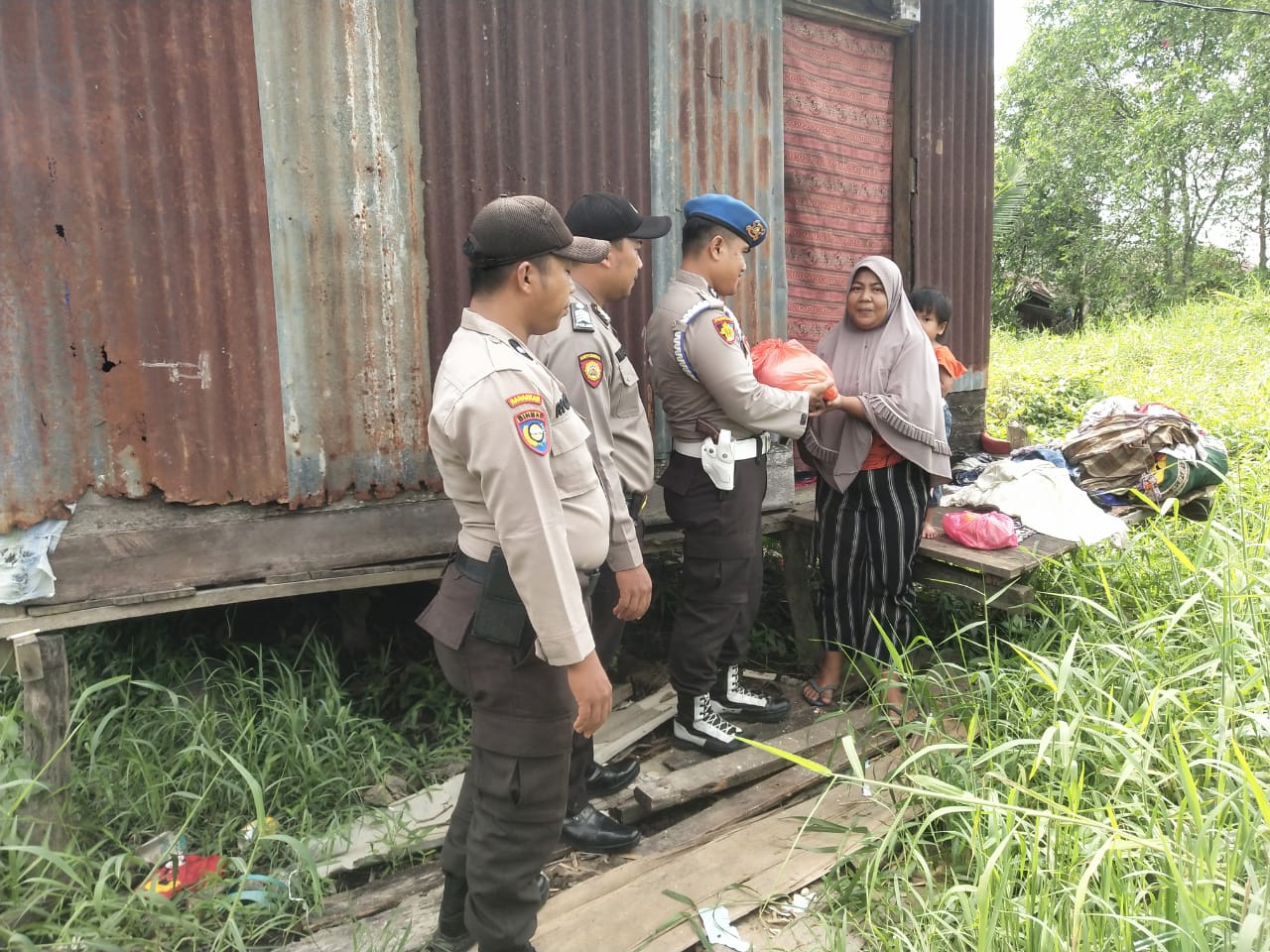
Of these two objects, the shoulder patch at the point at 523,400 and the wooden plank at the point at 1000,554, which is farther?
the wooden plank at the point at 1000,554

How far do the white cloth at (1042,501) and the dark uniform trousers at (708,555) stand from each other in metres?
1.49

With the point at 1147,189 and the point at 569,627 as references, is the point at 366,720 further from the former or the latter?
the point at 1147,189

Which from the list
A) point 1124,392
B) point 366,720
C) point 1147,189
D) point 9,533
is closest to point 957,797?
point 366,720

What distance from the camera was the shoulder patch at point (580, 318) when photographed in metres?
2.70

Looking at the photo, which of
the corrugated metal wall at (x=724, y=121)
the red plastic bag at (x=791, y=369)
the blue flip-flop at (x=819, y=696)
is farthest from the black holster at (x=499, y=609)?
the blue flip-flop at (x=819, y=696)

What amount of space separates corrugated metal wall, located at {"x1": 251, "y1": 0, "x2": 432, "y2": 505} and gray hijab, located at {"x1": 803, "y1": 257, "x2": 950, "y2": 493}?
1679 millimetres

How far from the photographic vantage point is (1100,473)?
4.93m

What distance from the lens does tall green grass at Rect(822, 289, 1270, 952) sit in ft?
5.86

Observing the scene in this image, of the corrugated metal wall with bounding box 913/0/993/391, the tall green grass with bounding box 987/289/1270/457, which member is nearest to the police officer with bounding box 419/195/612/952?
the corrugated metal wall with bounding box 913/0/993/391

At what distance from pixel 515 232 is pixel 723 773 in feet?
6.97

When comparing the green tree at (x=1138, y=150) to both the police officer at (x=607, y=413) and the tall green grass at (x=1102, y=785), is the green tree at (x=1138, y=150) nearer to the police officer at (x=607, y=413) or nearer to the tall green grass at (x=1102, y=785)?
the tall green grass at (x=1102, y=785)

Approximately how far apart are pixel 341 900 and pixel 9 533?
1472 mm

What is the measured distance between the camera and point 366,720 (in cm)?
322

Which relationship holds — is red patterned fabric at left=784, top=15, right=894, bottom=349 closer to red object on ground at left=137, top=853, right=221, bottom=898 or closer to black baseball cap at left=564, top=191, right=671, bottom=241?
black baseball cap at left=564, top=191, right=671, bottom=241
